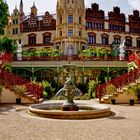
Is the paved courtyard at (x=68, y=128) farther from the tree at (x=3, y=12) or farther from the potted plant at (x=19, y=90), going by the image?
the tree at (x=3, y=12)

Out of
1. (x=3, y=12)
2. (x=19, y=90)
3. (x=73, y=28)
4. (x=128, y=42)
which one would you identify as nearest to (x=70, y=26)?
(x=73, y=28)

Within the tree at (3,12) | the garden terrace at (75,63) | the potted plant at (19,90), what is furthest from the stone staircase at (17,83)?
the garden terrace at (75,63)

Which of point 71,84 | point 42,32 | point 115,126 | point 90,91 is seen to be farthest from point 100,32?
point 115,126

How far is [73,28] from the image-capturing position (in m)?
62.2

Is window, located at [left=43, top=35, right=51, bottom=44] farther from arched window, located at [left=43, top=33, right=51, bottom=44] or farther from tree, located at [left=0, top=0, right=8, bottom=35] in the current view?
tree, located at [left=0, top=0, right=8, bottom=35]

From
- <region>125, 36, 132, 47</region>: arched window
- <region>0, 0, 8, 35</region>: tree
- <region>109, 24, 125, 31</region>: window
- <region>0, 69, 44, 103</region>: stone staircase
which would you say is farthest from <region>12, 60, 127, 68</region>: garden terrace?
<region>125, 36, 132, 47</region>: arched window

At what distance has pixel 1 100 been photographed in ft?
77.5

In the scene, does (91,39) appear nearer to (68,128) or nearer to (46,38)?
(46,38)

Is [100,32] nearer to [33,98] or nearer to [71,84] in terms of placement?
[33,98]

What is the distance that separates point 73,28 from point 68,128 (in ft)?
166

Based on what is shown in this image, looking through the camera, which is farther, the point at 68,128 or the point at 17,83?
the point at 17,83

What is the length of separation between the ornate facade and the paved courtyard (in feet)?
151

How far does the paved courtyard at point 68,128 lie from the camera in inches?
431

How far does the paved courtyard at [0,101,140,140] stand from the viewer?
1094cm
